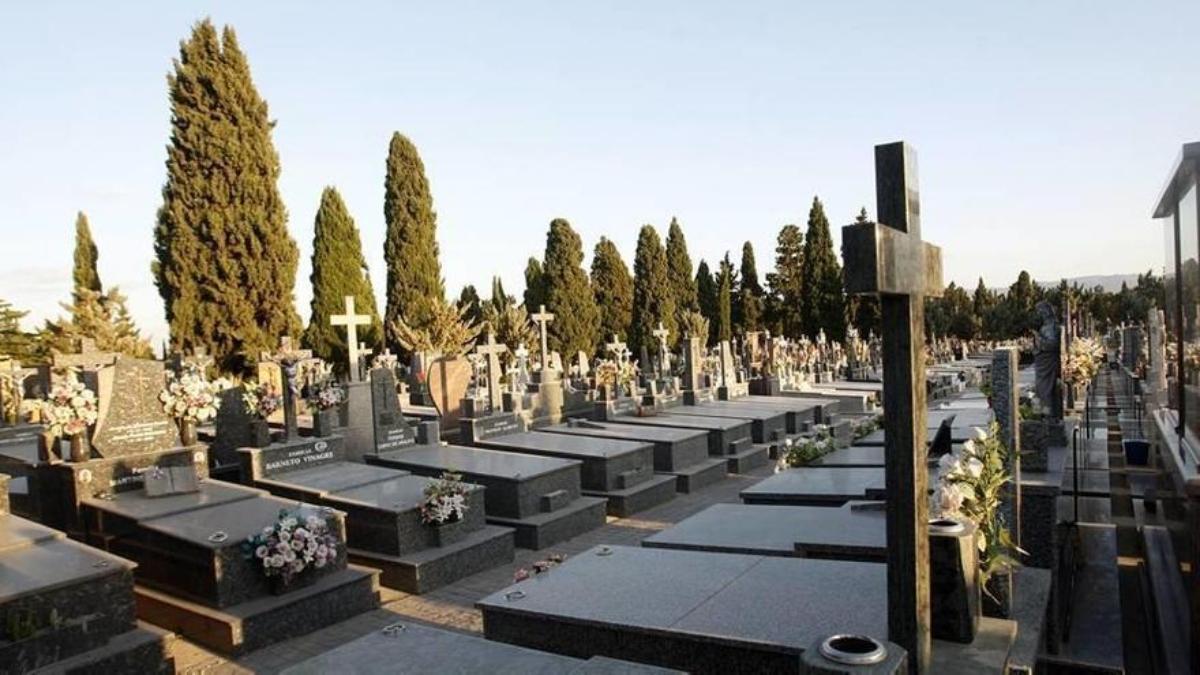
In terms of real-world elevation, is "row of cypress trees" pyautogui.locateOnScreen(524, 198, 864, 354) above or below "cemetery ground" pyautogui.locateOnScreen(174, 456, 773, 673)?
above

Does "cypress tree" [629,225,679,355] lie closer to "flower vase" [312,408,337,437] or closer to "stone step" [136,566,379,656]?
"flower vase" [312,408,337,437]

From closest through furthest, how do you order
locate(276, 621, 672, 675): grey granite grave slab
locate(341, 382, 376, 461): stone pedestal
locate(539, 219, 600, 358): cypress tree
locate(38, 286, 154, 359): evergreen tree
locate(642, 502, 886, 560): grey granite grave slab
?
locate(276, 621, 672, 675): grey granite grave slab < locate(642, 502, 886, 560): grey granite grave slab < locate(341, 382, 376, 461): stone pedestal < locate(38, 286, 154, 359): evergreen tree < locate(539, 219, 600, 358): cypress tree

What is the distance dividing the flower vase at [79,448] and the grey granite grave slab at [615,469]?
5.90m

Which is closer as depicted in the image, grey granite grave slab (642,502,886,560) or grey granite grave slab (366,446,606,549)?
grey granite grave slab (642,502,886,560)

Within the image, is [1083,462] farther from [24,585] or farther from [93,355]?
[93,355]

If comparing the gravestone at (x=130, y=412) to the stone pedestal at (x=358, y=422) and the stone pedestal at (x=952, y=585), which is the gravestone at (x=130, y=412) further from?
the stone pedestal at (x=952, y=585)

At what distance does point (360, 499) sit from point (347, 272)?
2672cm

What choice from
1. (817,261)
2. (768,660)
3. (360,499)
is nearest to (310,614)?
(360,499)

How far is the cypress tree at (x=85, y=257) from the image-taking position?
105 feet

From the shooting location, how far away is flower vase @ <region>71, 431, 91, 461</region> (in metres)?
8.81

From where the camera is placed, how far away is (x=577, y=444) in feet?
41.8

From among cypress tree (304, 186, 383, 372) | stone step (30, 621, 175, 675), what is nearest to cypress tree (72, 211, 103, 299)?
cypress tree (304, 186, 383, 372)

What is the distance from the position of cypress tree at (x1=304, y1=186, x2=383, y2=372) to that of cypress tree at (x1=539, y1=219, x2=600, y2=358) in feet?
27.1

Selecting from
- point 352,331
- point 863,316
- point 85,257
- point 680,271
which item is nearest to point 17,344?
point 85,257
